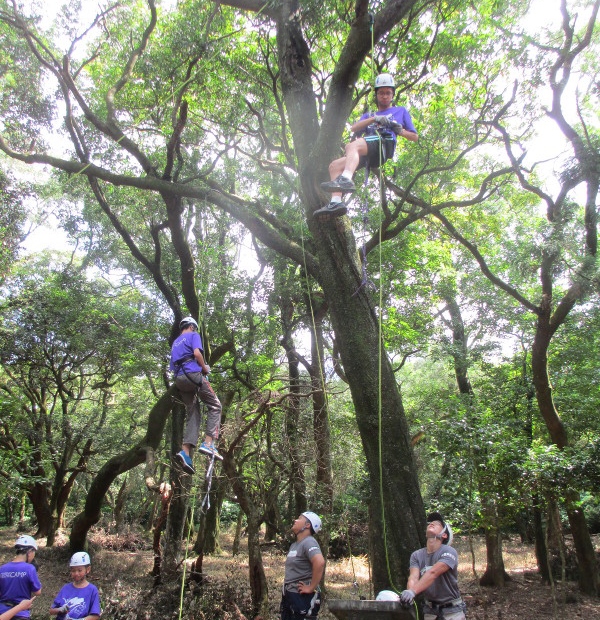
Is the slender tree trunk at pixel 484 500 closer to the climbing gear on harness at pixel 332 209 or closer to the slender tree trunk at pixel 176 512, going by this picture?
the slender tree trunk at pixel 176 512

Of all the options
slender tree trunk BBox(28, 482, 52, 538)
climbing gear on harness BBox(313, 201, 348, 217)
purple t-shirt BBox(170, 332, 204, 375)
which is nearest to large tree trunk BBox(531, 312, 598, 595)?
climbing gear on harness BBox(313, 201, 348, 217)

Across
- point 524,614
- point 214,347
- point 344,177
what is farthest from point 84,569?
point 524,614

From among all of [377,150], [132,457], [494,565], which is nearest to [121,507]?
[132,457]

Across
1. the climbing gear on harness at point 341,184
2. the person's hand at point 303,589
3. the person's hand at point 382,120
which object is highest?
the person's hand at point 382,120

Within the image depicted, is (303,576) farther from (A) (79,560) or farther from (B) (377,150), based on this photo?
(B) (377,150)

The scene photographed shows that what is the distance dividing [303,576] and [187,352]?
2356 millimetres

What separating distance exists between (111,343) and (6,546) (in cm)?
726

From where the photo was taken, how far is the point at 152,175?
7.24m

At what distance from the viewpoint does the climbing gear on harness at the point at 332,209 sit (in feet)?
12.6

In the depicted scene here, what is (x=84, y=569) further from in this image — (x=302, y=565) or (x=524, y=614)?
(x=524, y=614)

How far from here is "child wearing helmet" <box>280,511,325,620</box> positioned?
13.4 ft

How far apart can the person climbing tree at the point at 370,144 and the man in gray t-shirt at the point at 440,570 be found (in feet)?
8.45

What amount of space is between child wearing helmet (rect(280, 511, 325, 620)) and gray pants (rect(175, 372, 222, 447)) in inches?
50.4

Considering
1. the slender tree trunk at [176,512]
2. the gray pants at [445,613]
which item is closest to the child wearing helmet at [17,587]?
the slender tree trunk at [176,512]
